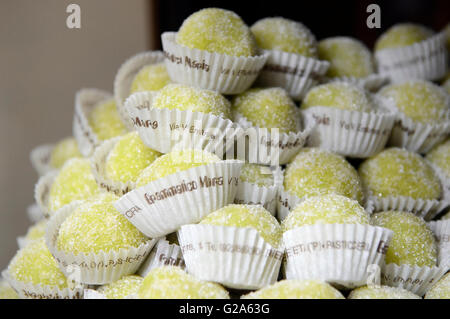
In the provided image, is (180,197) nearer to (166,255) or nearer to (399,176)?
(166,255)

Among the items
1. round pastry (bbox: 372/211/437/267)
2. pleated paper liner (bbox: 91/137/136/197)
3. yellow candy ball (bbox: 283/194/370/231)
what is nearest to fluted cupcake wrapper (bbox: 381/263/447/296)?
round pastry (bbox: 372/211/437/267)

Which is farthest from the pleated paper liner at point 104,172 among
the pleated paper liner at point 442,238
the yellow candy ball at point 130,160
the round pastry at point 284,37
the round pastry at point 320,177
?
the pleated paper liner at point 442,238

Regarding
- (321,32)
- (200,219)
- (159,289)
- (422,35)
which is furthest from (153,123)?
(422,35)

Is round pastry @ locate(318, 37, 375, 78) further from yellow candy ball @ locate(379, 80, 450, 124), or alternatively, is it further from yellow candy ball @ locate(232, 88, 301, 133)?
yellow candy ball @ locate(232, 88, 301, 133)

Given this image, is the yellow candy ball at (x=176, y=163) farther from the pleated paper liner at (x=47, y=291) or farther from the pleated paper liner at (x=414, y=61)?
the pleated paper liner at (x=414, y=61)

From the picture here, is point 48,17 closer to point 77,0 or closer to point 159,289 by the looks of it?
point 77,0
